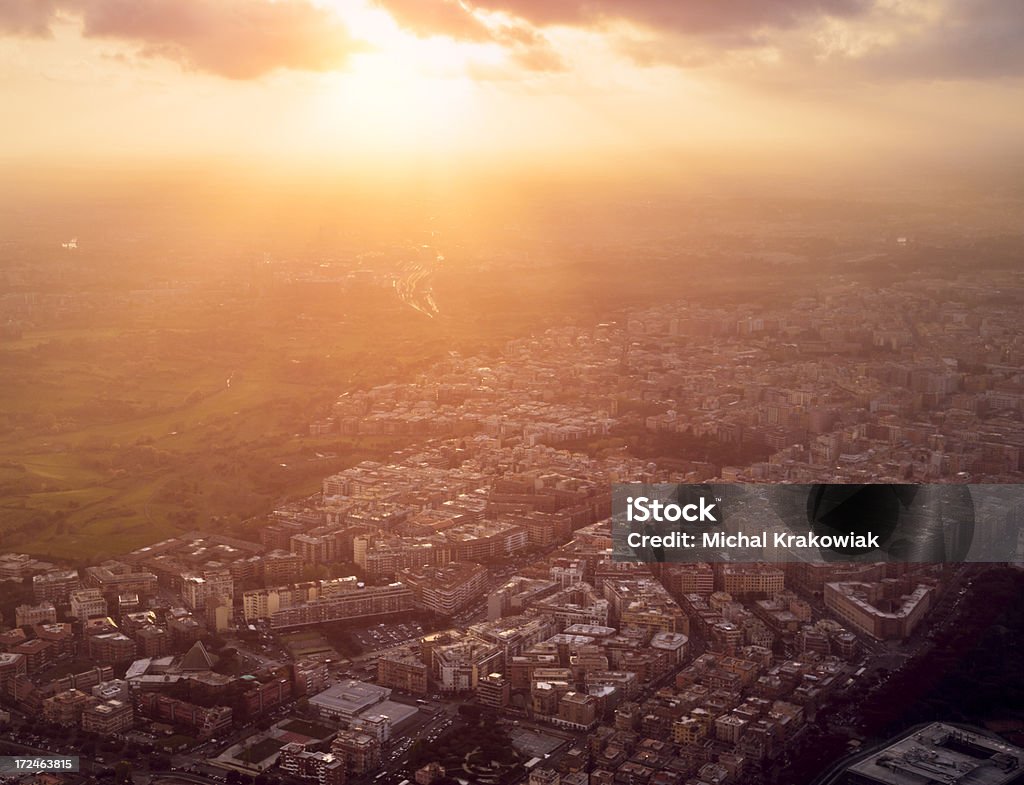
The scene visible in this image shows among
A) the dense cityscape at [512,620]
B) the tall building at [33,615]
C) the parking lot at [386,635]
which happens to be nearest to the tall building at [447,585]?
the dense cityscape at [512,620]

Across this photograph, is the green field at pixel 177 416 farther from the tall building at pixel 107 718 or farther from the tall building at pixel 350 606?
the tall building at pixel 107 718

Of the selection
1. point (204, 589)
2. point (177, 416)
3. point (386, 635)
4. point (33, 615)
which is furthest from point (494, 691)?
point (177, 416)

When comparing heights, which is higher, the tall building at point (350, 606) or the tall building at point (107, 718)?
the tall building at point (350, 606)

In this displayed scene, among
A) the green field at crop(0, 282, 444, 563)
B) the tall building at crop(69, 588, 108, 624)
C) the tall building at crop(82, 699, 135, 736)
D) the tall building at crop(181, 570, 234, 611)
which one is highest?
the green field at crop(0, 282, 444, 563)

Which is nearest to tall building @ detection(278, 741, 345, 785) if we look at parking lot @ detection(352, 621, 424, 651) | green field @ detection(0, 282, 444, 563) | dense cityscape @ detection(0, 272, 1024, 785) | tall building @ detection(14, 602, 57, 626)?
dense cityscape @ detection(0, 272, 1024, 785)

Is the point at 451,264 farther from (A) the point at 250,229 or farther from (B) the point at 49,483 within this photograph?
(B) the point at 49,483

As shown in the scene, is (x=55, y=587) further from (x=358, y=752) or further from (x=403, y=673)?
(x=358, y=752)

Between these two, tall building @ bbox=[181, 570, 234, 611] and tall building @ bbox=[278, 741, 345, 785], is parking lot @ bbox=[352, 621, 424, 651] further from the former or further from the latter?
tall building @ bbox=[278, 741, 345, 785]

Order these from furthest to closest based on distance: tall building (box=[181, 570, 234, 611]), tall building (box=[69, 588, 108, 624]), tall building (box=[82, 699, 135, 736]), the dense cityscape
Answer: tall building (box=[181, 570, 234, 611]) < tall building (box=[69, 588, 108, 624]) < tall building (box=[82, 699, 135, 736]) < the dense cityscape

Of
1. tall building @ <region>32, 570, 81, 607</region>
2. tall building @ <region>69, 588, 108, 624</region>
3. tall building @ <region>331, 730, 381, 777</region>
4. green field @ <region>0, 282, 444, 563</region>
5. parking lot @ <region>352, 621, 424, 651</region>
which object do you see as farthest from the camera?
green field @ <region>0, 282, 444, 563</region>

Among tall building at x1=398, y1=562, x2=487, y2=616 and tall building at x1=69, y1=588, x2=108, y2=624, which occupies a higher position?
tall building at x1=398, y1=562, x2=487, y2=616

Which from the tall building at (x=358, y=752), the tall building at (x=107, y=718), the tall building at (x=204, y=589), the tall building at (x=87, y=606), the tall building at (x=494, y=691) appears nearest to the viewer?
the tall building at (x=358, y=752)
